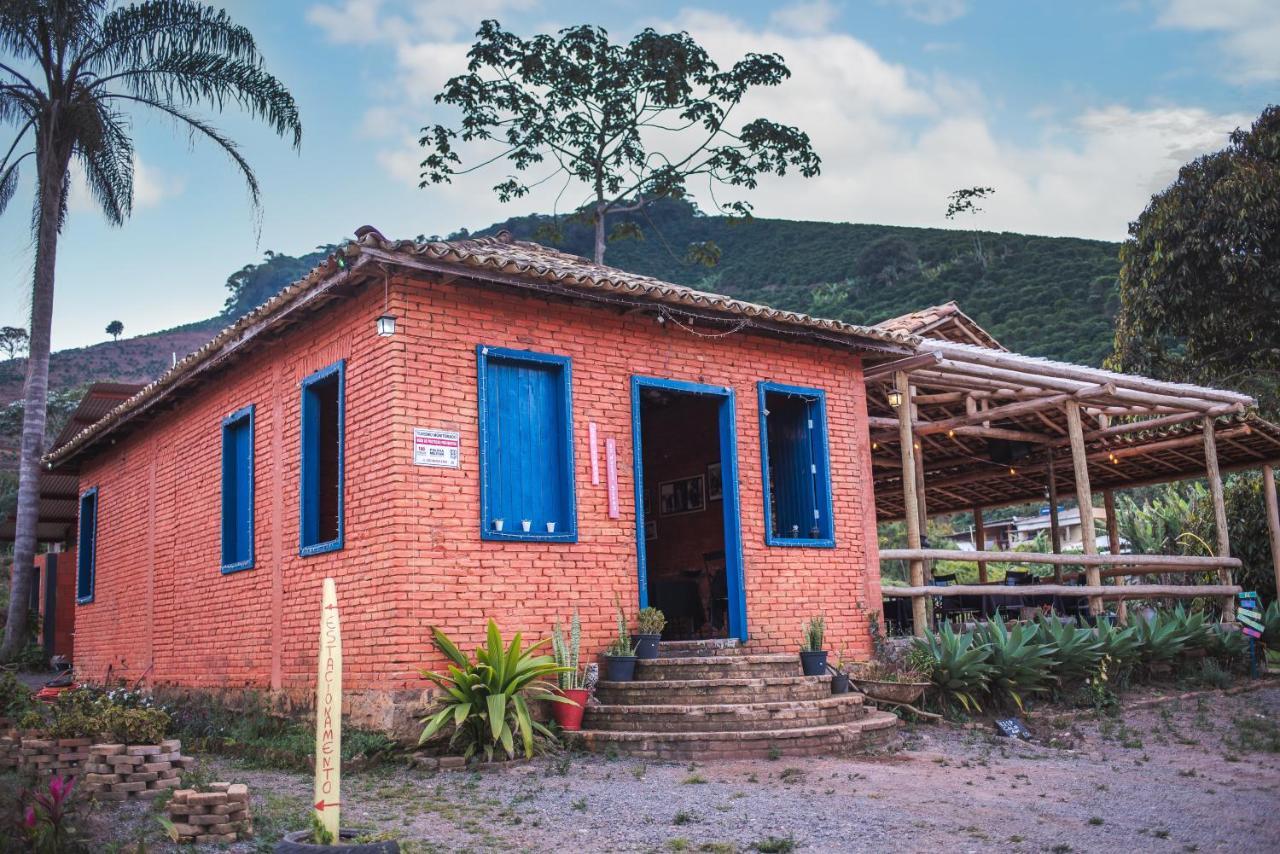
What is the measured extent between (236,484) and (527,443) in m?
4.08

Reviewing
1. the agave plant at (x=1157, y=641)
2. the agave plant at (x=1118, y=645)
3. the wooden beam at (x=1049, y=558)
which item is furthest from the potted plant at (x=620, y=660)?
the agave plant at (x=1157, y=641)

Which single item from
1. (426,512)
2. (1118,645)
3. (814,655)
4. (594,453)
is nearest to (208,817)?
(426,512)

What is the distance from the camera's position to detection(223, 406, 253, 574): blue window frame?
457 inches

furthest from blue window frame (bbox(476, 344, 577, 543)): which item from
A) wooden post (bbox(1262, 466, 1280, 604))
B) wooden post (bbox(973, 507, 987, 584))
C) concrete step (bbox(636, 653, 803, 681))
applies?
wooden post (bbox(1262, 466, 1280, 604))

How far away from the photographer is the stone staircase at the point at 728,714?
8438 millimetres

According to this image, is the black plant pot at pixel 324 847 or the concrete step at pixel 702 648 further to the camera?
the concrete step at pixel 702 648

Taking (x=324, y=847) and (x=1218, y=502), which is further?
(x=1218, y=502)

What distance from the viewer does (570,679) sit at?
30.1 feet

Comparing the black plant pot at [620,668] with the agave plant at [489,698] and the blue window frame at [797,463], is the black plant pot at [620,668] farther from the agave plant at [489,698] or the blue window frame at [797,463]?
the blue window frame at [797,463]

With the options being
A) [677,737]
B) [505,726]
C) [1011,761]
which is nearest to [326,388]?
[505,726]

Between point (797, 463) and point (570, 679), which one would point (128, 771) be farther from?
point (797, 463)

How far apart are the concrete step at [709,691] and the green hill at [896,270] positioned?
29.7 meters

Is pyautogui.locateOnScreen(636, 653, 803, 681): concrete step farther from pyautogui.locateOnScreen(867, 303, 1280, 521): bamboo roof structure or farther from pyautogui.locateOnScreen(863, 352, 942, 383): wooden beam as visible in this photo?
pyautogui.locateOnScreen(867, 303, 1280, 521): bamboo roof structure

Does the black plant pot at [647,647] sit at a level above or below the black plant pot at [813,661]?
above
